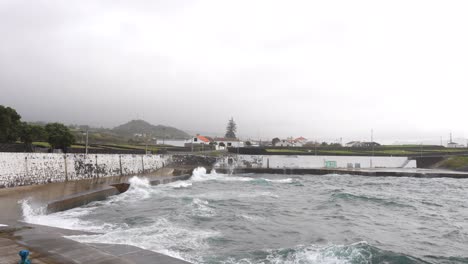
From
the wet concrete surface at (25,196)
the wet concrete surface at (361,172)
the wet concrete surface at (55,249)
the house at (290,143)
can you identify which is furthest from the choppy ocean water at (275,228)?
the house at (290,143)

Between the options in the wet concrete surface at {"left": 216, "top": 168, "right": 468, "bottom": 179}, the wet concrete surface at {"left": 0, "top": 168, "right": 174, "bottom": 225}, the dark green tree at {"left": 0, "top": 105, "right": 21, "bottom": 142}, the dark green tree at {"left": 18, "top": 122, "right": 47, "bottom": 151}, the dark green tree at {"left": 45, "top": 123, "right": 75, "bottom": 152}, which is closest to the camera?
the wet concrete surface at {"left": 0, "top": 168, "right": 174, "bottom": 225}

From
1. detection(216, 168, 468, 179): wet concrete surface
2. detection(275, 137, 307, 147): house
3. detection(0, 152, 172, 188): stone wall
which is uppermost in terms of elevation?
detection(275, 137, 307, 147): house

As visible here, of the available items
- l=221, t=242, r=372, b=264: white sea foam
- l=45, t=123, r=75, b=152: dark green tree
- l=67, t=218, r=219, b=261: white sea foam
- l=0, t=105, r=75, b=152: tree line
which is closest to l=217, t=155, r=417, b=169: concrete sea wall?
l=45, t=123, r=75, b=152: dark green tree

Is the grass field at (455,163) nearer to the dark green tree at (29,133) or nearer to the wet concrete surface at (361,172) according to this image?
the wet concrete surface at (361,172)

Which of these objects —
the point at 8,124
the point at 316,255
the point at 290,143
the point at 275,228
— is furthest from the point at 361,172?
the point at 290,143

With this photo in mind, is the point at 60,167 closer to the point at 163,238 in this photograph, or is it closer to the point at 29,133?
the point at 29,133

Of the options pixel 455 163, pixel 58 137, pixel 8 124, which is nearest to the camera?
pixel 8 124

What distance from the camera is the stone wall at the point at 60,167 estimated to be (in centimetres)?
1781

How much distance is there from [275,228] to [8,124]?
71.9 feet

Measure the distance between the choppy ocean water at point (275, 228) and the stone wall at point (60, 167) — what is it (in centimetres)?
488

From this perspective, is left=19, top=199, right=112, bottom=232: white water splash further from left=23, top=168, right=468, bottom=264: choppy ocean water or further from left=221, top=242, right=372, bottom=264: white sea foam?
left=221, top=242, right=372, bottom=264: white sea foam

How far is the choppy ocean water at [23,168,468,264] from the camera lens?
31.2ft

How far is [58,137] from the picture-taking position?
2647 cm

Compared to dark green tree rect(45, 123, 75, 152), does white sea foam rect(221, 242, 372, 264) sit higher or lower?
lower
